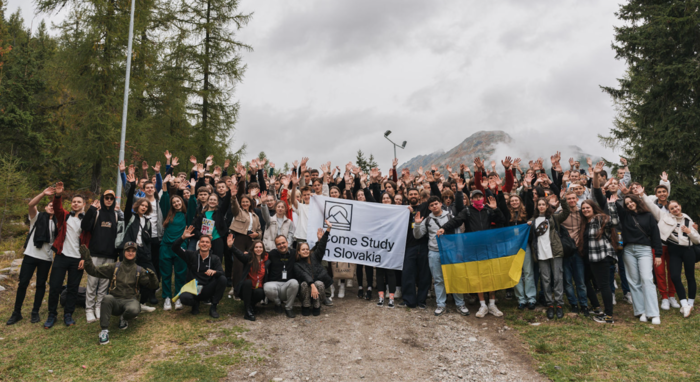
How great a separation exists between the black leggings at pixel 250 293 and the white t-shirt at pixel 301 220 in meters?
1.53

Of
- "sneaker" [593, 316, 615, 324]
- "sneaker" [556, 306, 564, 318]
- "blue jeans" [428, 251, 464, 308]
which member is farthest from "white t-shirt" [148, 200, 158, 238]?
"sneaker" [593, 316, 615, 324]

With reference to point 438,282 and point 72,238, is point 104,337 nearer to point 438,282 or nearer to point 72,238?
point 72,238

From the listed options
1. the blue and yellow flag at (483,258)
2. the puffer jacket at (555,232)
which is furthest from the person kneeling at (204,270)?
the puffer jacket at (555,232)

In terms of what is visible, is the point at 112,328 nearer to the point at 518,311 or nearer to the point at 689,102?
the point at 518,311

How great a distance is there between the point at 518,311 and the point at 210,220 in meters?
6.53

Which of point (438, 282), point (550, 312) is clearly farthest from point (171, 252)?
point (550, 312)

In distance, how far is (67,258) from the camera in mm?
7000

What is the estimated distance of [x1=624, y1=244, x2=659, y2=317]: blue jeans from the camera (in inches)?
272

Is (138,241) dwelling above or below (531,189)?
below

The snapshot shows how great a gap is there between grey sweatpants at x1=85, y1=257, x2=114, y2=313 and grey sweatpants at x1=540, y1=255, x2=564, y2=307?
8400 mm

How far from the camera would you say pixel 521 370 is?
5.49 m

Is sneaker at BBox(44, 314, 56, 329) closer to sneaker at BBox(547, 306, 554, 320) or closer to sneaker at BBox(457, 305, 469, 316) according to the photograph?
sneaker at BBox(457, 305, 469, 316)

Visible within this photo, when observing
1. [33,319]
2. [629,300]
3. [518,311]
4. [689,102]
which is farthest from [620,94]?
[33,319]

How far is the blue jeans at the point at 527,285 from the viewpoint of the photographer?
24.8 ft
